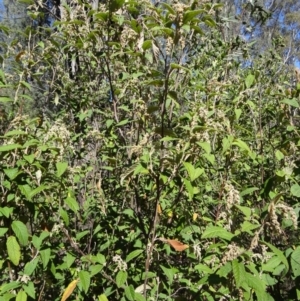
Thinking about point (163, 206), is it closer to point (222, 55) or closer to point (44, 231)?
point (44, 231)

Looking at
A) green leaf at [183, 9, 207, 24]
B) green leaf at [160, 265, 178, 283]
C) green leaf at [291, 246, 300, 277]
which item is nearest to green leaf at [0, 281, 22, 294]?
green leaf at [160, 265, 178, 283]

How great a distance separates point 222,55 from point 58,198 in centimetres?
166

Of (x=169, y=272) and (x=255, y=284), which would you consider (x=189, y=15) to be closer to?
(x=255, y=284)

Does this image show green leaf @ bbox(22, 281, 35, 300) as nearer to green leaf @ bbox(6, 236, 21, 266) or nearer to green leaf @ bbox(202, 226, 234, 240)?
green leaf @ bbox(6, 236, 21, 266)

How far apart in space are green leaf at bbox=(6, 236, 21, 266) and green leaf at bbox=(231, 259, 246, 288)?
0.96 meters

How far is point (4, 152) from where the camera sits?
1.94 m

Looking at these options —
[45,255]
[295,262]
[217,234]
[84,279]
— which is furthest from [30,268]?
[295,262]

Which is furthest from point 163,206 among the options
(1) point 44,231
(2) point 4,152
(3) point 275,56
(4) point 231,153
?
(3) point 275,56

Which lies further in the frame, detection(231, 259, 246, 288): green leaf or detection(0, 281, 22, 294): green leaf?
detection(0, 281, 22, 294): green leaf

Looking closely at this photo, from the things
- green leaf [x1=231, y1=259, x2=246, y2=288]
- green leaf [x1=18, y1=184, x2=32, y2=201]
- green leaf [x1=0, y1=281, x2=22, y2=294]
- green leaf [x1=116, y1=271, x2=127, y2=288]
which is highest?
green leaf [x1=231, y1=259, x2=246, y2=288]

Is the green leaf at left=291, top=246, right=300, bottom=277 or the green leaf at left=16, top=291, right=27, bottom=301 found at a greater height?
the green leaf at left=291, top=246, right=300, bottom=277

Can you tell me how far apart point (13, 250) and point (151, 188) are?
74 cm

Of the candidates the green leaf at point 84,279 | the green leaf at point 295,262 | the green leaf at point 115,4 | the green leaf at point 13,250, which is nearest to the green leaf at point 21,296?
the green leaf at point 13,250

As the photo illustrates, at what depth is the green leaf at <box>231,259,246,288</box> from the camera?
1.49m
